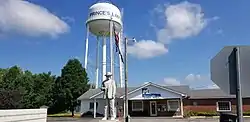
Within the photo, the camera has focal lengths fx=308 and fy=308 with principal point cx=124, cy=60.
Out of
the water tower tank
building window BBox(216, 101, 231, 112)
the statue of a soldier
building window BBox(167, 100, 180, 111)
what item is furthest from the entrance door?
the statue of a soldier

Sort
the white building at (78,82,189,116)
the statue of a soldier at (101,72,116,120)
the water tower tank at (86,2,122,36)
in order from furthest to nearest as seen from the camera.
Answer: the water tower tank at (86,2,122,36)
the white building at (78,82,189,116)
the statue of a soldier at (101,72,116,120)

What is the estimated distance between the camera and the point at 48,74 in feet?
190

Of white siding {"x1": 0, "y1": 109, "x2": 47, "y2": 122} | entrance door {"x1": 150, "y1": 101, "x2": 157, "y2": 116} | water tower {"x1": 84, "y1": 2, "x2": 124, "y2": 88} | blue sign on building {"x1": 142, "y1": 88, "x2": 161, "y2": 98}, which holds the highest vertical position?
water tower {"x1": 84, "y1": 2, "x2": 124, "y2": 88}

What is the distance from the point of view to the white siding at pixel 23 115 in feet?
23.5

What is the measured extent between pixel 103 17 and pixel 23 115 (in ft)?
109

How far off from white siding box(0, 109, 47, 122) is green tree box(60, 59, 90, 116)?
3699 centimetres

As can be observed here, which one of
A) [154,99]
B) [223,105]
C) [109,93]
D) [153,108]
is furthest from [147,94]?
[109,93]

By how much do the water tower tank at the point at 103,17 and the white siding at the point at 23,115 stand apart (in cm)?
3190

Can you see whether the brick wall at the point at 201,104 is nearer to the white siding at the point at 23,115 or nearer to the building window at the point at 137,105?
the building window at the point at 137,105

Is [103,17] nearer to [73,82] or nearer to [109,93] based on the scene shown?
[73,82]

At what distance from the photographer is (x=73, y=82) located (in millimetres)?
46531

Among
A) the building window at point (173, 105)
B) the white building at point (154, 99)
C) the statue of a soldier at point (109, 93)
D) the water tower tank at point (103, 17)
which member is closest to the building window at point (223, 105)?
the white building at point (154, 99)

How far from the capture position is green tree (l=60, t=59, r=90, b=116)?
45.9 meters

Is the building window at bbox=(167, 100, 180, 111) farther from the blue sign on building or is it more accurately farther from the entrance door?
the entrance door
